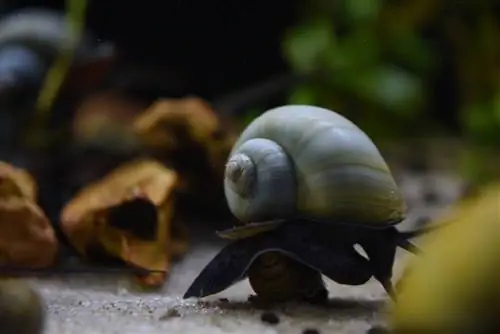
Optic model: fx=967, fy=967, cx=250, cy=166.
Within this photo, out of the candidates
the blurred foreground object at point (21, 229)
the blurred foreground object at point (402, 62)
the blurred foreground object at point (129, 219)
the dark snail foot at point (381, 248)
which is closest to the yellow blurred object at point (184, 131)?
the blurred foreground object at point (129, 219)

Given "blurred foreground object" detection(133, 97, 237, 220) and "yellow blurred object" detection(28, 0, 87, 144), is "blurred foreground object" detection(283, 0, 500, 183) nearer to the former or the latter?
"blurred foreground object" detection(133, 97, 237, 220)

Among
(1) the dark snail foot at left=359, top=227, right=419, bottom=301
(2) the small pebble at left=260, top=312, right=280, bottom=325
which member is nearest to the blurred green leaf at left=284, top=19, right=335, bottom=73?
(1) the dark snail foot at left=359, top=227, right=419, bottom=301

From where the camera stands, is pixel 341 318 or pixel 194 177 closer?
pixel 341 318

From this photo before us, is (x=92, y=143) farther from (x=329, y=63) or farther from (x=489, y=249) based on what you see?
(x=489, y=249)

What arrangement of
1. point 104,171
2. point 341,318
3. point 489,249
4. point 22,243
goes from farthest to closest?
point 104,171 < point 22,243 < point 341,318 < point 489,249

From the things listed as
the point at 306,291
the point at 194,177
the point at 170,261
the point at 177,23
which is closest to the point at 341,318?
the point at 306,291

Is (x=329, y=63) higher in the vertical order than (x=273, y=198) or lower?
higher

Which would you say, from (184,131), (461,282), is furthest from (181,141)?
(461,282)

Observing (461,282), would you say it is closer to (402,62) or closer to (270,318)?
(270,318)
